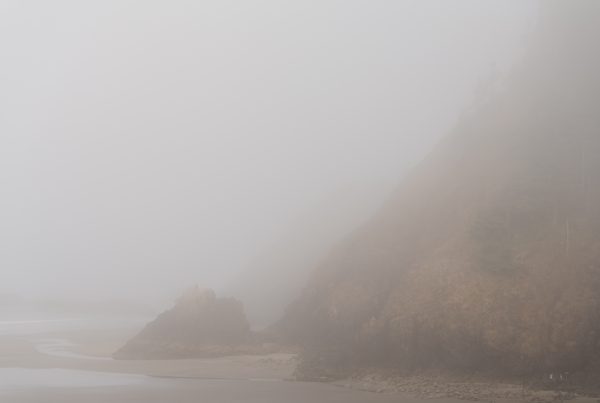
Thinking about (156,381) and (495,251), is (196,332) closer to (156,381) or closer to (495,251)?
(156,381)

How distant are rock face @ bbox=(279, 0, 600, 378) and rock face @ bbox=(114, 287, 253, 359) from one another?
558 cm

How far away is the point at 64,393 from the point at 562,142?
4300 cm

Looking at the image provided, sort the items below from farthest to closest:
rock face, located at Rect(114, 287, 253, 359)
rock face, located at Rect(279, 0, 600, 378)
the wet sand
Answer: rock face, located at Rect(114, 287, 253, 359) → the wet sand → rock face, located at Rect(279, 0, 600, 378)

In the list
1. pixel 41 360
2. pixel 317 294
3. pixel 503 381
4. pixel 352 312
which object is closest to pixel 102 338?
pixel 41 360

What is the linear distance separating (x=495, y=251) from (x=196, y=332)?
3286 centimetres

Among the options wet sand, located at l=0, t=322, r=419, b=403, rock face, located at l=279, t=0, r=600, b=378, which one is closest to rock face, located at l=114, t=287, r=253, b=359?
wet sand, located at l=0, t=322, r=419, b=403

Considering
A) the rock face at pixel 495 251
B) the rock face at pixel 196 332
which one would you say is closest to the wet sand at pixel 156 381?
the rock face at pixel 196 332

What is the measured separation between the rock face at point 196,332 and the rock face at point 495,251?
558 centimetres

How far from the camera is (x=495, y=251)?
46.2 metres

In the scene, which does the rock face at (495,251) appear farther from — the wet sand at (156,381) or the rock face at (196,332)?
the rock face at (196,332)

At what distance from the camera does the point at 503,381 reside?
3950 centimetres

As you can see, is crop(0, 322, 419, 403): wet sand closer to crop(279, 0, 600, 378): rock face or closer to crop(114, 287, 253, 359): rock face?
crop(114, 287, 253, 359): rock face

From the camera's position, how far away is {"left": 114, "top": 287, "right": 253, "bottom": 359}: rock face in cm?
6338

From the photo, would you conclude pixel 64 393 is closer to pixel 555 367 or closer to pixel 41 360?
pixel 41 360
